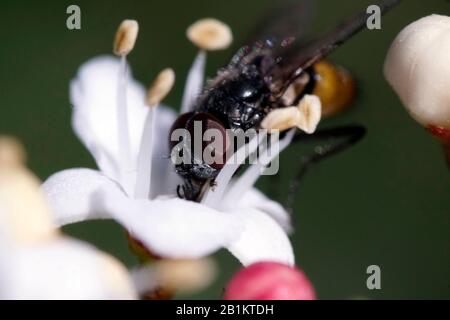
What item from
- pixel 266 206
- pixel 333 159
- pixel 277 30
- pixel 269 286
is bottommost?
pixel 269 286

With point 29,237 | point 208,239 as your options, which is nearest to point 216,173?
point 208,239

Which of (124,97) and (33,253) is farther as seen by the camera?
(124,97)

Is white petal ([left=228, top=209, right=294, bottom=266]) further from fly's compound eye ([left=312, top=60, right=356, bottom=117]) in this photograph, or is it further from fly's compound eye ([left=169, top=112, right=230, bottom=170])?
fly's compound eye ([left=312, top=60, right=356, bottom=117])

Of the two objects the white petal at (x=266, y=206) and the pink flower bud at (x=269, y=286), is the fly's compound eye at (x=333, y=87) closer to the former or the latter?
the white petal at (x=266, y=206)

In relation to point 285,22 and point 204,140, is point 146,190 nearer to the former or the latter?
point 204,140

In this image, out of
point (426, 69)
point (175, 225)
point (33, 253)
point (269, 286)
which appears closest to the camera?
point (33, 253)

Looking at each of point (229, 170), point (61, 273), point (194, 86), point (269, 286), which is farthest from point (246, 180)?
point (61, 273)

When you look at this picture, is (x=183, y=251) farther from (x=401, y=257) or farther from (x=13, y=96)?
(x=13, y=96)

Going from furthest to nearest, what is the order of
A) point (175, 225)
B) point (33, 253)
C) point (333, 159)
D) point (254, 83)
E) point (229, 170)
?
point (333, 159) < point (254, 83) < point (229, 170) < point (175, 225) < point (33, 253)
